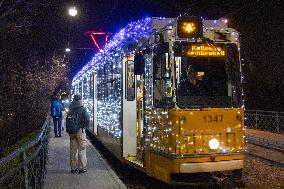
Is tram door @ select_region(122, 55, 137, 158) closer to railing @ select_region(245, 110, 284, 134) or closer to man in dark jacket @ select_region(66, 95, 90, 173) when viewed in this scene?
man in dark jacket @ select_region(66, 95, 90, 173)

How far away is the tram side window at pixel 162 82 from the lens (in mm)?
8906

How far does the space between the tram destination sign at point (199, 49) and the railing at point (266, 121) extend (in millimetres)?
13120

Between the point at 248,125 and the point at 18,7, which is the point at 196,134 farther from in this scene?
the point at 248,125

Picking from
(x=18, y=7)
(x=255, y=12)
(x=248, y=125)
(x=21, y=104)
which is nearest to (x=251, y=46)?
(x=255, y=12)

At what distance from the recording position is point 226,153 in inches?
355

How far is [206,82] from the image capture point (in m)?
9.02

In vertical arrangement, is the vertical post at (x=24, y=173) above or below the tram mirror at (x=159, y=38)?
below

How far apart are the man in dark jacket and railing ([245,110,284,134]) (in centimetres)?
1264

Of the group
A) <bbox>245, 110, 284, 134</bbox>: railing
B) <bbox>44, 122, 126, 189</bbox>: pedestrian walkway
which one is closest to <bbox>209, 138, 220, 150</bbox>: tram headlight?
<bbox>44, 122, 126, 189</bbox>: pedestrian walkway

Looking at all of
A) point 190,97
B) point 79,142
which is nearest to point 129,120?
point 79,142

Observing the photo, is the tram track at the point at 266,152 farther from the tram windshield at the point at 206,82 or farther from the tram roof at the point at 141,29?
the tram roof at the point at 141,29

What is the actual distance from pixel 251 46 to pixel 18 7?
59.9ft

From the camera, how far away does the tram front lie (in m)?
8.78

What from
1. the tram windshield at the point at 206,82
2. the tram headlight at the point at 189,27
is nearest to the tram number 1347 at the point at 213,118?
the tram windshield at the point at 206,82
